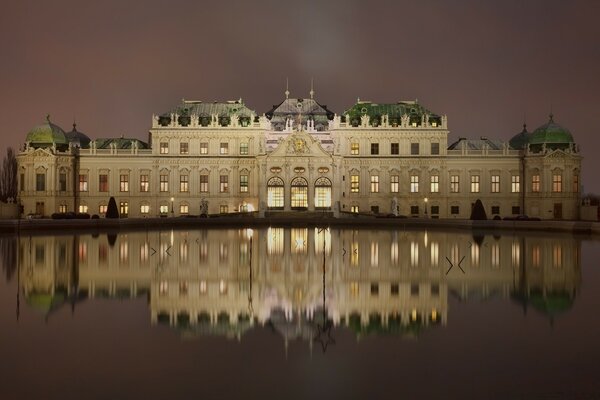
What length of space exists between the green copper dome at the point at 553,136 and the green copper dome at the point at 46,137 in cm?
5662

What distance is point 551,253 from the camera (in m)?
33.3

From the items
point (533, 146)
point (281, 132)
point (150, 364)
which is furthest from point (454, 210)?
point (150, 364)

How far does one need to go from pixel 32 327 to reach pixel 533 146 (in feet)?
245

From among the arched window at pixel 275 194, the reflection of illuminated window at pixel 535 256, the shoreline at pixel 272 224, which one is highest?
the arched window at pixel 275 194

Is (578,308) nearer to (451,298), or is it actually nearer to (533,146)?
(451,298)

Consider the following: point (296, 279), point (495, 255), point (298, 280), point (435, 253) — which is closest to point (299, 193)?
point (435, 253)

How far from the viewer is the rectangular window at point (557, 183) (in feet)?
257

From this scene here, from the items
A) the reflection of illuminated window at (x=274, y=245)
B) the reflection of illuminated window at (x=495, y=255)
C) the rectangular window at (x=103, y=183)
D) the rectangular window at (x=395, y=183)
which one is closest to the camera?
the reflection of illuminated window at (x=495, y=255)

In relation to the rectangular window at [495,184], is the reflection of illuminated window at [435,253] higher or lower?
lower

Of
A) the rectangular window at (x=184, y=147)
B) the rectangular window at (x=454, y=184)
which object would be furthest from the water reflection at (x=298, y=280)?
the rectangular window at (x=454, y=184)

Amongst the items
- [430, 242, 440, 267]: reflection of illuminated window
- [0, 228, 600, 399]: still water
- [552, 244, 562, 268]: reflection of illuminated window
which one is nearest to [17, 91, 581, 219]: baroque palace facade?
[430, 242, 440, 267]: reflection of illuminated window

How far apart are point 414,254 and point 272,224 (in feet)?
107

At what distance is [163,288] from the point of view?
21812 millimetres

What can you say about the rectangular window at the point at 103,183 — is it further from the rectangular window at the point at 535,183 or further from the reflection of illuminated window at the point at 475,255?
the reflection of illuminated window at the point at 475,255
